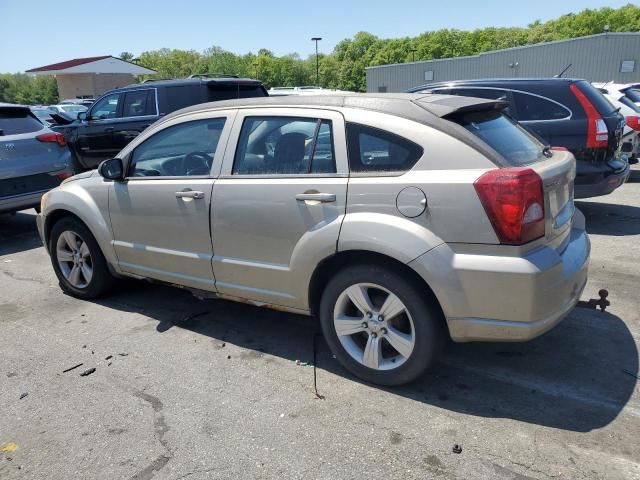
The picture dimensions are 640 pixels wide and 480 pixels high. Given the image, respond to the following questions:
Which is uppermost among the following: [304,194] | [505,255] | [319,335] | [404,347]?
[304,194]

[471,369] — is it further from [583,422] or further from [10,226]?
[10,226]

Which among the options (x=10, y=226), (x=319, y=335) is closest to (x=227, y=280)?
(x=319, y=335)

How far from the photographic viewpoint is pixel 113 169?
432cm

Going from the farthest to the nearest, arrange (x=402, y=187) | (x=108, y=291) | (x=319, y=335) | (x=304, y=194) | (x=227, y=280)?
→ (x=108, y=291), (x=319, y=335), (x=227, y=280), (x=304, y=194), (x=402, y=187)

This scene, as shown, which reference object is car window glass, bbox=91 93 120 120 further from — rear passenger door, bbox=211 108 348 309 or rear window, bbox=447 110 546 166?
rear window, bbox=447 110 546 166

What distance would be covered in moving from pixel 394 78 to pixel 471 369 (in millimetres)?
44519

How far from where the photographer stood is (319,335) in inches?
160

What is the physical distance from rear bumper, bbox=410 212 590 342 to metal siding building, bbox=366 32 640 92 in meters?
38.0

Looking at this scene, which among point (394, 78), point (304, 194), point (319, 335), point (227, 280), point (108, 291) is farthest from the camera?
point (394, 78)

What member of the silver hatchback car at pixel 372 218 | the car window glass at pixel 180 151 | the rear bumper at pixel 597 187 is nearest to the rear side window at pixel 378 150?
the silver hatchback car at pixel 372 218

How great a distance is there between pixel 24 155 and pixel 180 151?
4.30 meters

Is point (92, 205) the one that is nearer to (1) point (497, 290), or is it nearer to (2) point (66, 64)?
(1) point (497, 290)

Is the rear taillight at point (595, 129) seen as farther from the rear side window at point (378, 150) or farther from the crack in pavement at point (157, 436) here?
the crack in pavement at point (157, 436)

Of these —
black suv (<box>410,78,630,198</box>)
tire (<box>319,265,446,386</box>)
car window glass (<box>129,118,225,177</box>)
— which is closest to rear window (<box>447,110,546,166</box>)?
tire (<box>319,265,446,386</box>)
